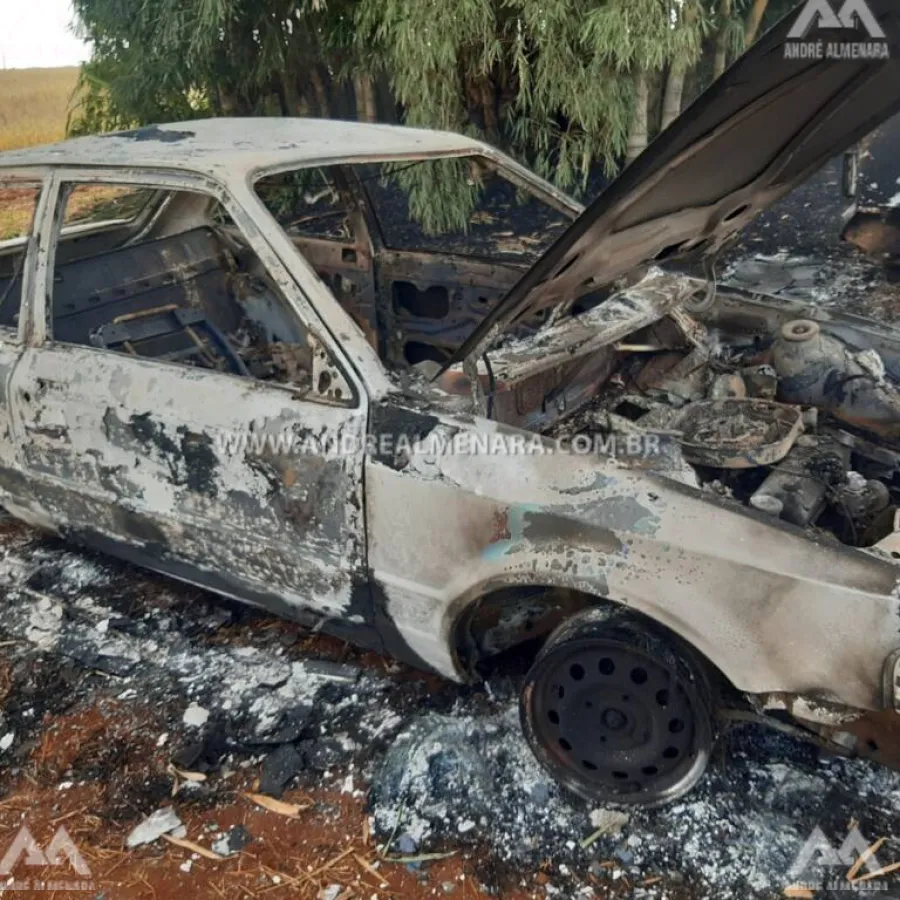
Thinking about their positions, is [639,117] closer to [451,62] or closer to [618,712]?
[451,62]

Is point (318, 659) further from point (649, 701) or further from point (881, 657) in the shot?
point (881, 657)

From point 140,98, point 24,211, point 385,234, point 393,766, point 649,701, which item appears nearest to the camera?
point 649,701

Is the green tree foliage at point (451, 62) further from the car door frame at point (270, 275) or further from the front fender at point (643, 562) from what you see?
the front fender at point (643, 562)

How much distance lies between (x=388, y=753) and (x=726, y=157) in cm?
198

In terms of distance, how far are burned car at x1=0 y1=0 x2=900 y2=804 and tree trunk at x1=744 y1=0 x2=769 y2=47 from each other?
6.38 m

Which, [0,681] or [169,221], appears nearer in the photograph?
[0,681]

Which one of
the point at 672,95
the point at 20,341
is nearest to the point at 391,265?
the point at 20,341

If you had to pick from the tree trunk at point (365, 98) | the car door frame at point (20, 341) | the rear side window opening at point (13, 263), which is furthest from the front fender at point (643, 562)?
the tree trunk at point (365, 98)

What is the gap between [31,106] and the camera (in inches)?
747

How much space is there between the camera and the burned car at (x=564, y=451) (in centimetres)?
187

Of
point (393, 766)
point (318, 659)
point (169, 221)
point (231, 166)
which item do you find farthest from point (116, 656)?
point (169, 221)

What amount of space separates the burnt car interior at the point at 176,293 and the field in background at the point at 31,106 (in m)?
12.7

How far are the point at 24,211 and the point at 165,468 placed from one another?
36.1 ft

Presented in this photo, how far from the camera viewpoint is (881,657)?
67.6 inches
